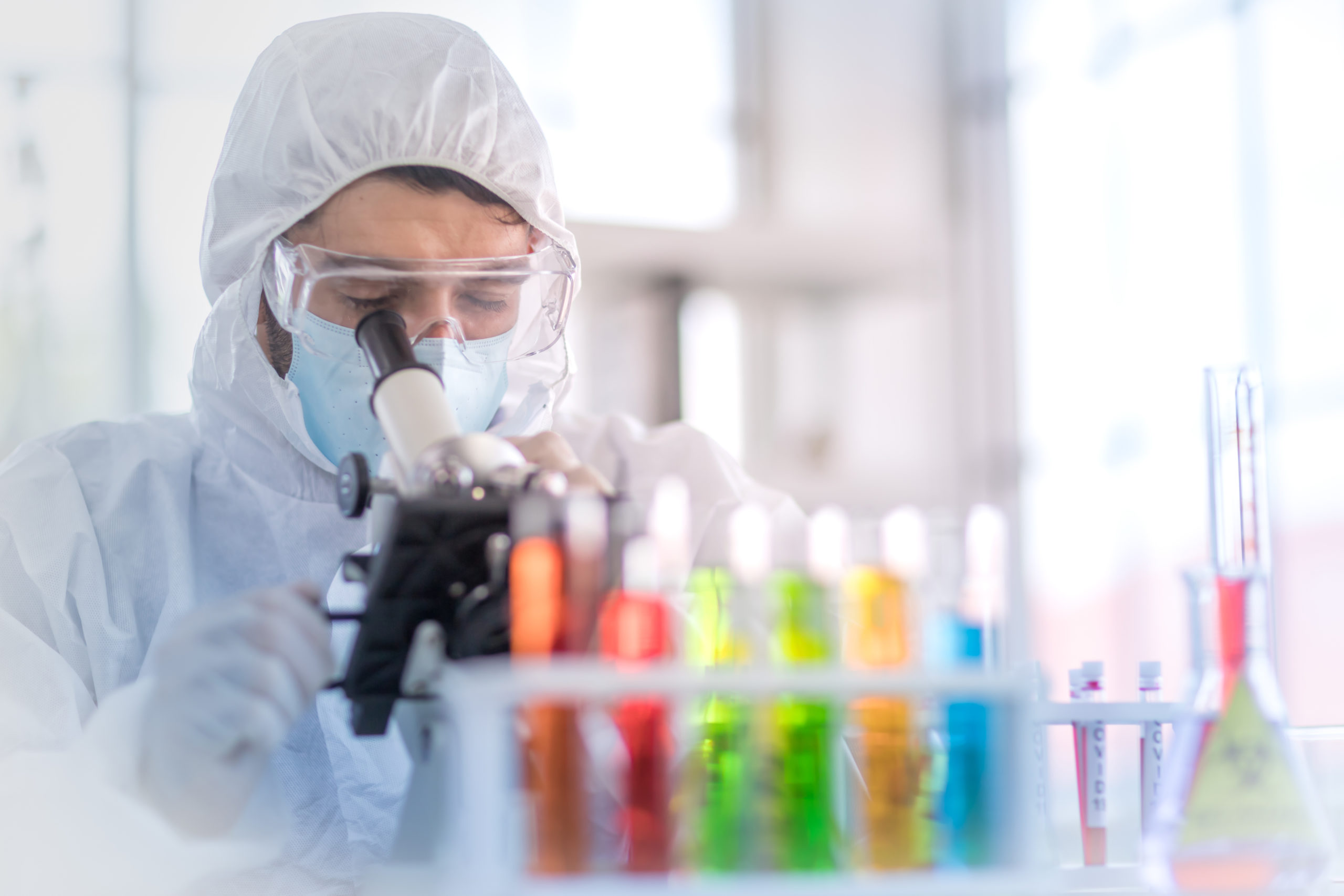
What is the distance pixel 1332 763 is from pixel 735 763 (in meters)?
0.92

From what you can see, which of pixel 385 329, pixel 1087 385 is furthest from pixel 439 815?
pixel 1087 385

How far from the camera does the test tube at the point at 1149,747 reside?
2.97 ft

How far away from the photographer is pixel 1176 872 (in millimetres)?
675

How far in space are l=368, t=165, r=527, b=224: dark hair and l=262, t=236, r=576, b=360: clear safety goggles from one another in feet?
0.28

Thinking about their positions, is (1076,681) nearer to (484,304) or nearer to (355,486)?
(355,486)

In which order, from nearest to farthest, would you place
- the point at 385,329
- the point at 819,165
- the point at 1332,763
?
1. the point at 385,329
2. the point at 1332,763
3. the point at 819,165

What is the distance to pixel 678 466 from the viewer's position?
1.64 meters

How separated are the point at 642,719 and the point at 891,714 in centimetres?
14

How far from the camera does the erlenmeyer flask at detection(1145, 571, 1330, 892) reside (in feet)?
2.20

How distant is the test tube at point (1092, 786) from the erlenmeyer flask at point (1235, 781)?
0.48 feet

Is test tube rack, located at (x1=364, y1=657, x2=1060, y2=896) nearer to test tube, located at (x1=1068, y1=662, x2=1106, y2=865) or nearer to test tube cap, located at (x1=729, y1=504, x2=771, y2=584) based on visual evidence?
test tube cap, located at (x1=729, y1=504, x2=771, y2=584)

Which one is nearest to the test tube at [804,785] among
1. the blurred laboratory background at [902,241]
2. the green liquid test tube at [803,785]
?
the green liquid test tube at [803,785]

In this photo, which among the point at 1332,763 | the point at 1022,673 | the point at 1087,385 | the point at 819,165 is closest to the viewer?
the point at 1022,673

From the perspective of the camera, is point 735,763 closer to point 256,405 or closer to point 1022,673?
point 1022,673
